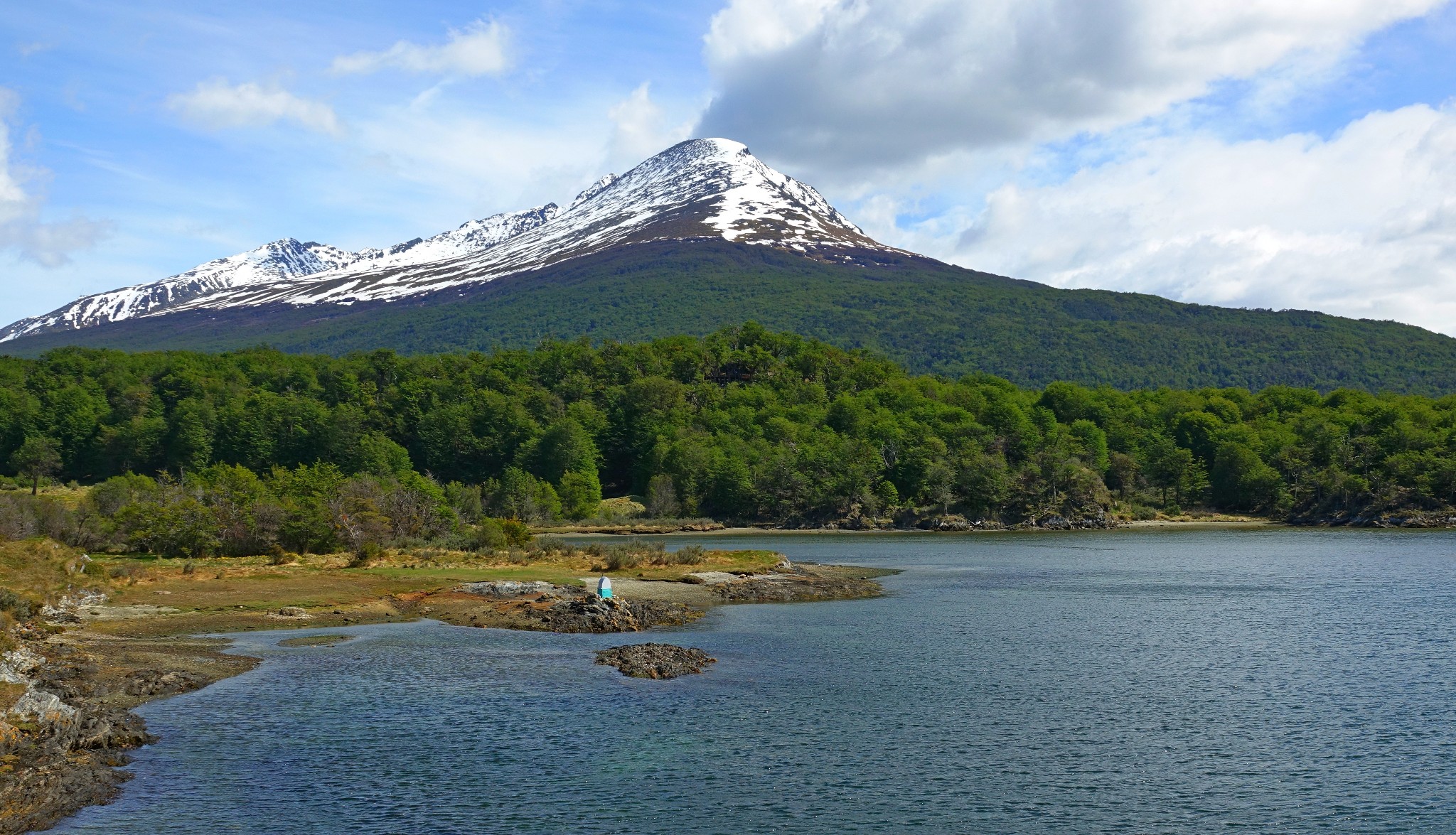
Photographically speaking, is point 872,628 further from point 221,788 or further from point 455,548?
point 455,548

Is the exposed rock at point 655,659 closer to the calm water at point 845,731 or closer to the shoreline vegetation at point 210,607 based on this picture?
the calm water at point 845,731

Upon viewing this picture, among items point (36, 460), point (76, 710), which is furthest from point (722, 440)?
point (76, 710)

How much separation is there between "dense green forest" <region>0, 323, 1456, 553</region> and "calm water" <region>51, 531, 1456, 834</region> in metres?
55.9

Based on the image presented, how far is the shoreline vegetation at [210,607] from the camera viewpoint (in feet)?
68.7

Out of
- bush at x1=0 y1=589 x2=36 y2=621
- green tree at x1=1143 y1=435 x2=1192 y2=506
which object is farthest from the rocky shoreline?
green tree at x1=1143 y1=435 x2=1192 y2=506

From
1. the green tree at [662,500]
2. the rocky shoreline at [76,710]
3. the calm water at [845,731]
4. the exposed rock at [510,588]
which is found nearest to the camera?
the rocky shoreline at [76,710]

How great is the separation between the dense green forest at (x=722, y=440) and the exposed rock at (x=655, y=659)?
55217 mm

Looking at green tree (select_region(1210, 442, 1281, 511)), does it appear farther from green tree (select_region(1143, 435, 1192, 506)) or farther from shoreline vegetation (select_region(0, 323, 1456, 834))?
green tree (select_region(1143, 435, 1192, 506))

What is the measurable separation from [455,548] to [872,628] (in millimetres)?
33006

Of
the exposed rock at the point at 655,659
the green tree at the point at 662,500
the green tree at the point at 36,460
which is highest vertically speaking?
the green tree at the point at 36,460

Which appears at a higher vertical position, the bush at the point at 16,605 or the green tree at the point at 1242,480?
the green tree at the point at 1242,480

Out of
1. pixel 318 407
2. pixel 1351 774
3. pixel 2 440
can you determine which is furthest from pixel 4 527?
pixel 2 440

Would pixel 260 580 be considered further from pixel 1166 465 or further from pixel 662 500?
pixel 1166 465

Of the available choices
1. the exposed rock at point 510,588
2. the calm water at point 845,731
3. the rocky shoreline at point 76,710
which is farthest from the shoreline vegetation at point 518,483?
the calm water at point 845,731
